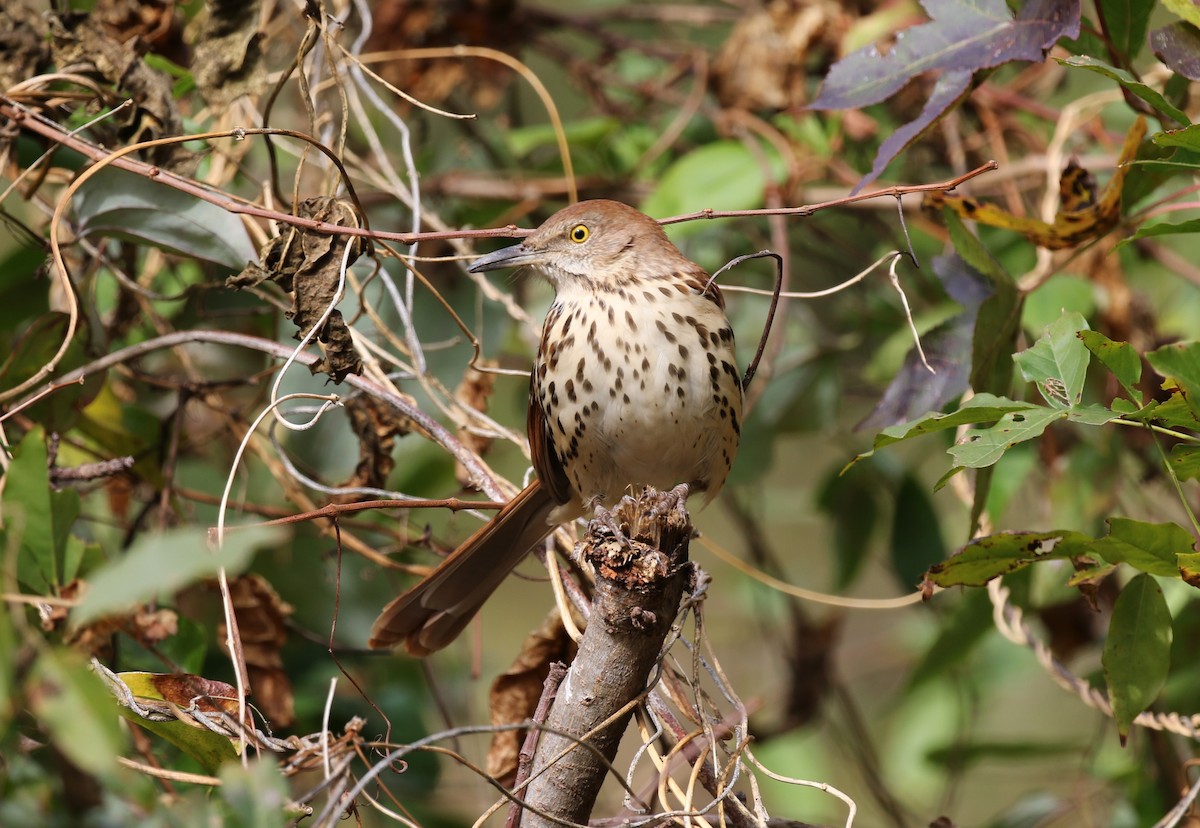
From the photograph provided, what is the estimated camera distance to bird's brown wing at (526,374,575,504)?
9.54ft

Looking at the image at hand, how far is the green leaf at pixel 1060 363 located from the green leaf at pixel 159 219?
156 cm

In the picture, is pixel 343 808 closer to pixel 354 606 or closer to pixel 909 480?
pixel 354 606

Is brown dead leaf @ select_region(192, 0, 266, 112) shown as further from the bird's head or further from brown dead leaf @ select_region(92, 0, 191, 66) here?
the bird's head

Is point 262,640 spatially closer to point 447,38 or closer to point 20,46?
point 20,46

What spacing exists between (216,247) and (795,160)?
6.48ft

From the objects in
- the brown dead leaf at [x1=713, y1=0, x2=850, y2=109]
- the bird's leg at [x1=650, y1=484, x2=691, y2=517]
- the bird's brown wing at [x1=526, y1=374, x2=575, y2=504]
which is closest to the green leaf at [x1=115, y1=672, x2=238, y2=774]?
the bird's leg at [x1=650, y1=484, x2=691, y2=517]

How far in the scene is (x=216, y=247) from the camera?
256cm

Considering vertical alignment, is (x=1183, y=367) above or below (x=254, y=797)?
below

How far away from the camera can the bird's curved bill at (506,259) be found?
296 centimetres

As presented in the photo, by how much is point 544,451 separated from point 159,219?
1.03m

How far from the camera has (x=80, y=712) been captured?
3.63 feet

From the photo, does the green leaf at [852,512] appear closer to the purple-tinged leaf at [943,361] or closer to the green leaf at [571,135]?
the green leaf at [571,135]

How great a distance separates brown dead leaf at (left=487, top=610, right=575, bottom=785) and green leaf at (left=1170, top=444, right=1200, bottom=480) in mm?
1192

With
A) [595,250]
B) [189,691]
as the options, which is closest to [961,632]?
[595,250]
